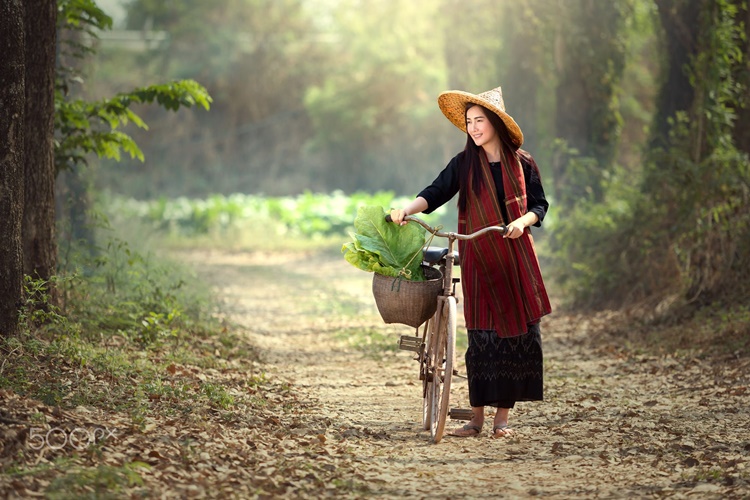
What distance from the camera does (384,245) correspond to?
21.9ft

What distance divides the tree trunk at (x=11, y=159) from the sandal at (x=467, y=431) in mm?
3196

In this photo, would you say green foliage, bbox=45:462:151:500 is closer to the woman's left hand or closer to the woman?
the woman

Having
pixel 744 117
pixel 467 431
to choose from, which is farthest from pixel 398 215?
pixel 744 117

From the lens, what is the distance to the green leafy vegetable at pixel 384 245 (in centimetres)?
662

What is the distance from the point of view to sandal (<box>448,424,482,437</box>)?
676cm

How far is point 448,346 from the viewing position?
6199mm

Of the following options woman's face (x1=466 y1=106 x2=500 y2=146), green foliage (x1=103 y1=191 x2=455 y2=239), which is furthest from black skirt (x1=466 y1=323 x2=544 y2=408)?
green foliage (x1=103 y1=191 x2=455 y2=239)

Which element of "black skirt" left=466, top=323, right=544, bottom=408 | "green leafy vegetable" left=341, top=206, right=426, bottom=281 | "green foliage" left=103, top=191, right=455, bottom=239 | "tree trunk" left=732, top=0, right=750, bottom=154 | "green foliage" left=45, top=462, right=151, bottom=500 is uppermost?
"tree trunk" left=732, top=0, right=750, bottom=154

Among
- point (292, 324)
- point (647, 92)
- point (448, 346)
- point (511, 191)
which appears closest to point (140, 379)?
point (448, 346)

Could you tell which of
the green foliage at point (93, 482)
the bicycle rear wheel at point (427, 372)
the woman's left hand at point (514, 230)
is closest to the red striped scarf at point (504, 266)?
the woman's left hand at point (514, 230)

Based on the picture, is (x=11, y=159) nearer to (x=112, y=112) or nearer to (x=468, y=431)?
(x=112, y=112)

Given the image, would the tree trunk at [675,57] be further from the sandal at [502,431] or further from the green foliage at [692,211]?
the sandal at [502,431]

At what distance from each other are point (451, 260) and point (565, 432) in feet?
4.77

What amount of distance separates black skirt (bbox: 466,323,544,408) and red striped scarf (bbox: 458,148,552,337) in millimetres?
99
